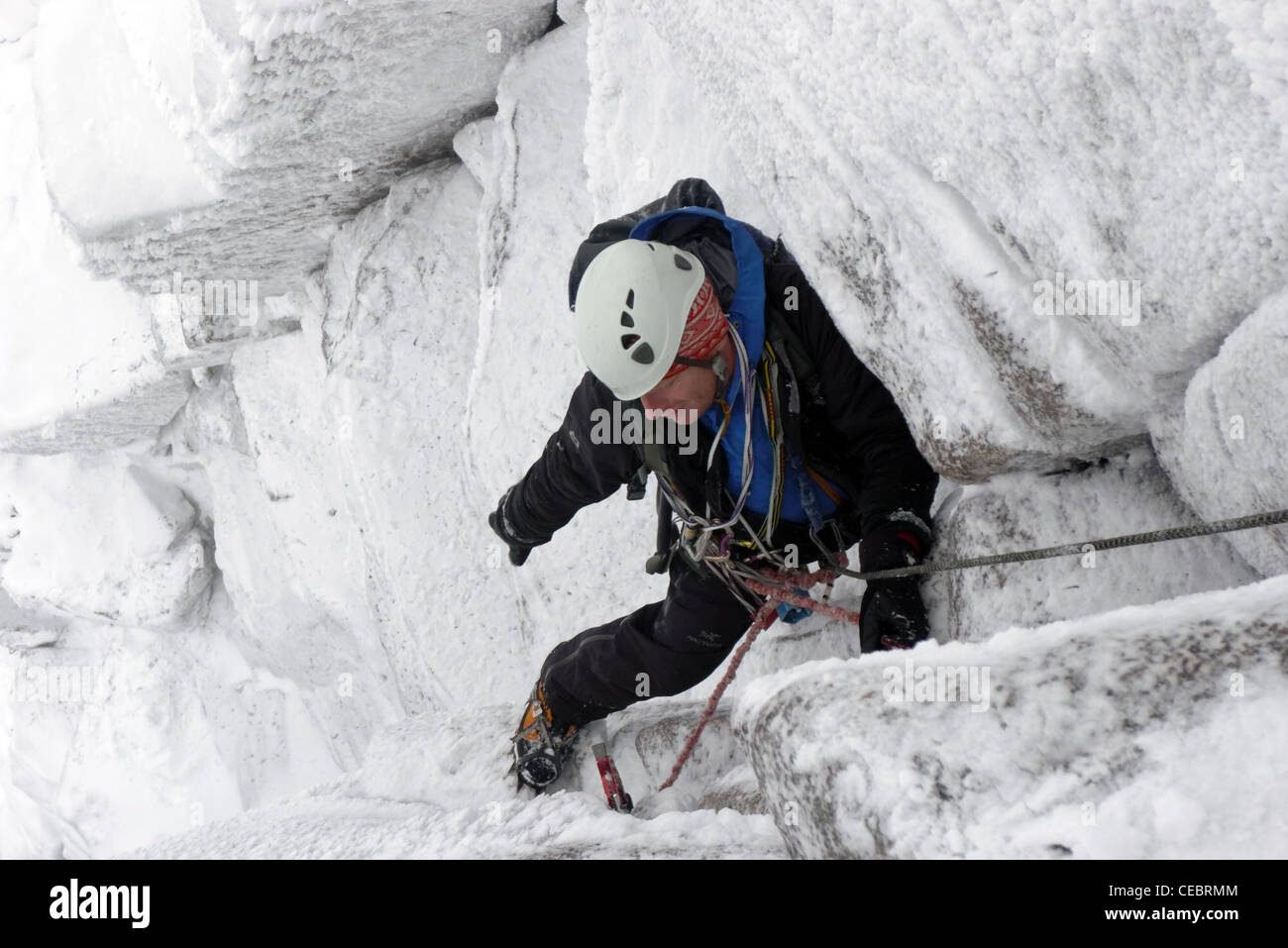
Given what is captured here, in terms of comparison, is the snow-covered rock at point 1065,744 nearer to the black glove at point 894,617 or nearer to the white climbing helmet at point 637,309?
the black glove at point 894,617

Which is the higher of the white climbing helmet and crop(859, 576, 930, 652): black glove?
the white climbing helmet

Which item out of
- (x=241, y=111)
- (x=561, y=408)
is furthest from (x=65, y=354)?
(x=561, y=408)

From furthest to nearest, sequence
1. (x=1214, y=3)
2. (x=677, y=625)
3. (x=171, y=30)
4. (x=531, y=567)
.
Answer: (x=531, y=567), (x=171, y=30), (x=677, y=625), (x=1214, y=3)

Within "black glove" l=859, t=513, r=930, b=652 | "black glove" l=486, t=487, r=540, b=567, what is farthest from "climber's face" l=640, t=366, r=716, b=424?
"black glove" l=486, t=487, r=540, b=567

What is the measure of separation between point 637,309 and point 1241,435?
1124 millimetres

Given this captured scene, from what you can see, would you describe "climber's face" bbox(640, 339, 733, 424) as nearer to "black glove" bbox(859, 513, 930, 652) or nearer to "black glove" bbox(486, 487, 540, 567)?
"black glove" bbox(859, 513, 930, 652)

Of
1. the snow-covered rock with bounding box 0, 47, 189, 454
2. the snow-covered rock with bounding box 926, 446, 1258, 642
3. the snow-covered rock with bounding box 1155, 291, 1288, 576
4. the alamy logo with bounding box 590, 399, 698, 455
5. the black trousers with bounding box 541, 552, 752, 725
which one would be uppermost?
the snow-covered rock with bounding box 0, 47, 189, 454

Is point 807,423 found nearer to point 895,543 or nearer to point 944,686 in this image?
point 895,543

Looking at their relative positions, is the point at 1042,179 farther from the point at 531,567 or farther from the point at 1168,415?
the point at 531,567

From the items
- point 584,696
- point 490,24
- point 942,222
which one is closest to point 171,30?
point 490,24

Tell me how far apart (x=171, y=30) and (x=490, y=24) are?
1116 mm
